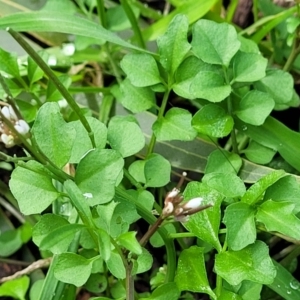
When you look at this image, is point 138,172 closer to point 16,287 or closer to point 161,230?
point 161,230

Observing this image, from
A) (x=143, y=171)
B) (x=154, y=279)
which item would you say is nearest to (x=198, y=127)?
(x=143, y=171)

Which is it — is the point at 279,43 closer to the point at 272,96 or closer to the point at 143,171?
the point at 272,96

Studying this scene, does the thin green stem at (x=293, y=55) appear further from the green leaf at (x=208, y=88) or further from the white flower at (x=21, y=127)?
the white flower at (x=21, y=127)

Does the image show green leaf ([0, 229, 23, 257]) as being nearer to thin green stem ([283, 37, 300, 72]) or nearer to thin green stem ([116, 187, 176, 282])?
thin green stem ([116, 187, 176, 282])

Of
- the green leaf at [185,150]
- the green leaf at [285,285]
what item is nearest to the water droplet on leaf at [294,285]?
the green leaf at [285,285]

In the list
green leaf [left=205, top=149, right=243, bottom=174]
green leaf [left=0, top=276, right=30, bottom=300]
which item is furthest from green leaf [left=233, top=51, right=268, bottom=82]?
green leaf [left=0, top=276, right=30, bottom=300]

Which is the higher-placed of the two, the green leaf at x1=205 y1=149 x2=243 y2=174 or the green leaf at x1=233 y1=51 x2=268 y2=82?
the green leaf at x1=233 y1=51 x2=268 y2=82
